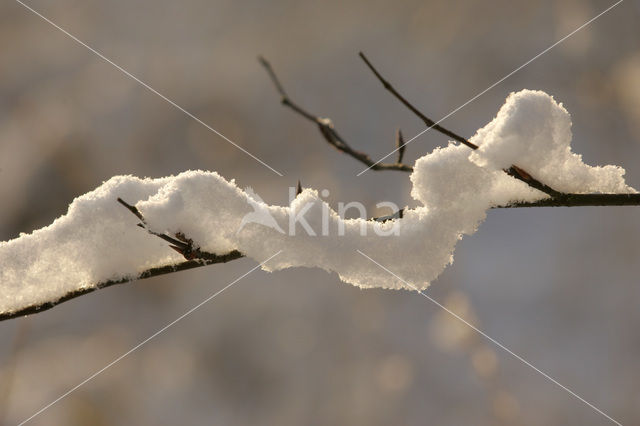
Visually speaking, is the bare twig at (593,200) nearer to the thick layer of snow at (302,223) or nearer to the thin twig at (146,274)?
the thick layer of snow at (302,223)

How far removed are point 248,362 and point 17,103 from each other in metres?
1.31

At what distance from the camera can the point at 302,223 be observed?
52 cm

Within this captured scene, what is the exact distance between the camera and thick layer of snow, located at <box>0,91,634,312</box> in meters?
0.50

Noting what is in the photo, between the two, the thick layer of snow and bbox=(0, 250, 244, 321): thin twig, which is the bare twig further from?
bbox=(0, 250, 244, 321): thin twig

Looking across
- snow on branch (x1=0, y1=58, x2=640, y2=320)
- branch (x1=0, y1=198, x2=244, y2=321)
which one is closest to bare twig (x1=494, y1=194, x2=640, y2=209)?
snow on branch (x1=0, y1=58, x2=640, y2=320)

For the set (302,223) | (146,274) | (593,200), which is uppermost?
(593,200)

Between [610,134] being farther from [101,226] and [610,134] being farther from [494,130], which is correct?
[101,226]

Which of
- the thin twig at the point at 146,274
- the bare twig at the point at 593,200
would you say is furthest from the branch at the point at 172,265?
the bare twig at the point at 593,200

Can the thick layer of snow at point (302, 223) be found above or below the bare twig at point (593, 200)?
below

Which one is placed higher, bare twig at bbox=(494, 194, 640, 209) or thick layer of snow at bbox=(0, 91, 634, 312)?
bare twig at bbox=(494, 194, 640, 209)

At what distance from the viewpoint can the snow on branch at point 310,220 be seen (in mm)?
488

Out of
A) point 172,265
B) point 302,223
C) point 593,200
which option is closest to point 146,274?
point 172,265

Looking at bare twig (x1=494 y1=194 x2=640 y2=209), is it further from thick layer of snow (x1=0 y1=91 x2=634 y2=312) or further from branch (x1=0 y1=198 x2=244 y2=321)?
branch (x1=0 y1=198 x2=244 y2=321)

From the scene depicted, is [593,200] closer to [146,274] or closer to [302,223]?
[302,223]
